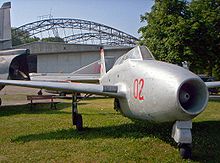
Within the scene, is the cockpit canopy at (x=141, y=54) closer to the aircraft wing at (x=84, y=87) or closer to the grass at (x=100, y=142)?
the aircraft wing at (x=84, y=87)

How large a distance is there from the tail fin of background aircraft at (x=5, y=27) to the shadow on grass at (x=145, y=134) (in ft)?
33.0

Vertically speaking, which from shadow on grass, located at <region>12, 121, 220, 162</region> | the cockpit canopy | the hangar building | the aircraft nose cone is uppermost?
the hangar building

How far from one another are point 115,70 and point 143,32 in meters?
14.0

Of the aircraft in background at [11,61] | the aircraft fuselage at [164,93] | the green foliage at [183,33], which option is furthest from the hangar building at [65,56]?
the aircraft fuselage at [164,93]

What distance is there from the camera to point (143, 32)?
21172 mm

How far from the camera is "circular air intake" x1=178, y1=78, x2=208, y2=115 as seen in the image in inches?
204

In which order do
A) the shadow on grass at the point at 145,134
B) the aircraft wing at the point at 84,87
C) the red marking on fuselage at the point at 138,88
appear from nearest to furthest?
1. the red marking on fuselage at the point at 138,88
2. the shadow on grass at the point at 145,134
3. the aircraft wing at the point at 84,87

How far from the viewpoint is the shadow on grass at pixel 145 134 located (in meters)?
6.45

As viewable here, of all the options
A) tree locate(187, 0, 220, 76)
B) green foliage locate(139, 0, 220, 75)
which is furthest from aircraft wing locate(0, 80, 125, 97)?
tree locate(187, 0, 220, 76)

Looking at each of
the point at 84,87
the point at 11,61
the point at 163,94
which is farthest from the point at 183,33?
the point at 163,94

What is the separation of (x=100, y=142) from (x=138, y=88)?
1860 millimetres

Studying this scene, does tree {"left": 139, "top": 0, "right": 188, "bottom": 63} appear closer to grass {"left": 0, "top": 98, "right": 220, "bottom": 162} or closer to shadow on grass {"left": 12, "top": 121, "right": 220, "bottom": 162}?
grass {"left": 0, "top": 98, "right": 220, "bottom": 162}

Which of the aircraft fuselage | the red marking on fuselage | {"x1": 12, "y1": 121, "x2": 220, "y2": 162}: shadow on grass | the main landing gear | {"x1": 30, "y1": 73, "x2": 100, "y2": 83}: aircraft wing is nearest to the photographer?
the aircraft fuselage

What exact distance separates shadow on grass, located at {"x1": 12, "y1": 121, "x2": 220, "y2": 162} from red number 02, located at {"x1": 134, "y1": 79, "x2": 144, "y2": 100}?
1.66 m
